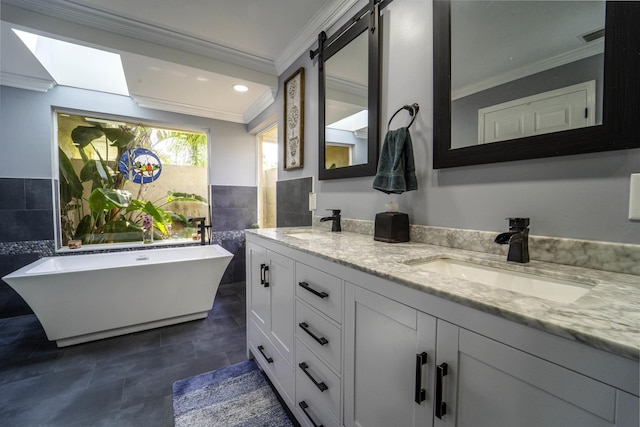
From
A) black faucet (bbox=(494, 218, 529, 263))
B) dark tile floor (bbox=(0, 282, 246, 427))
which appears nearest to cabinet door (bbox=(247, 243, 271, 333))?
dark tile floor (bbox=(0, 282, 246, 427))

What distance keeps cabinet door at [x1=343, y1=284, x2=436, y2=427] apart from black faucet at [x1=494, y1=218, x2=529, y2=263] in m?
0.48

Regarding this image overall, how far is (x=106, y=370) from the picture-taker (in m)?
1.85

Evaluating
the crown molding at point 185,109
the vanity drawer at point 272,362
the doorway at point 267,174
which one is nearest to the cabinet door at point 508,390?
the vanity drawer at point 272,362

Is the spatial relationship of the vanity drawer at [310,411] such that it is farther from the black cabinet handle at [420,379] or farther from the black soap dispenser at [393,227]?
the black soap dispenser at [393,227]

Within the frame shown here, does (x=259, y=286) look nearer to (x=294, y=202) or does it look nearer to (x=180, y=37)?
(x=294, y=202)

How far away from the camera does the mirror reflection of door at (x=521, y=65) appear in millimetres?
853

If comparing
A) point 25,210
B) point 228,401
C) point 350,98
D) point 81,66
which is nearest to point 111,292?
point 25,210

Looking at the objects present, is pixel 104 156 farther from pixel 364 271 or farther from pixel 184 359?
pixel 364 271

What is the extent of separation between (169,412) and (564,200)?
2118mm

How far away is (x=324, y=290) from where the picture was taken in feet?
3.51

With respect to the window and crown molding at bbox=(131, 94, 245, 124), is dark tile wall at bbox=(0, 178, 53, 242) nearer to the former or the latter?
the window

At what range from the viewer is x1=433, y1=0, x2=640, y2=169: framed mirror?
78cm

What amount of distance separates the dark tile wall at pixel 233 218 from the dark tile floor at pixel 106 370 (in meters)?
1.14

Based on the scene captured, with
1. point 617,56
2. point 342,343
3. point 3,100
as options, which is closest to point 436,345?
point 342,343
